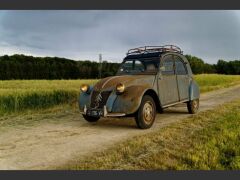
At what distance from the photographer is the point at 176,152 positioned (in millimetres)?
5496

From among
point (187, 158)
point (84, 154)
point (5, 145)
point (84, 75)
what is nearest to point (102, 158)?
point (84, 154)

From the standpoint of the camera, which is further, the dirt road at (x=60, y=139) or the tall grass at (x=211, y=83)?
the tall grass at (x=211, y=83)

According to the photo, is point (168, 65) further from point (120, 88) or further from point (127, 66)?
point (120, 88)

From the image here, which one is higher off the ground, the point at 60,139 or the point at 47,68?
the point at 47,68

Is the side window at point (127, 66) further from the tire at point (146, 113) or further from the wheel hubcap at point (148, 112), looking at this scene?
the wheel hubcap at point (148, 112)

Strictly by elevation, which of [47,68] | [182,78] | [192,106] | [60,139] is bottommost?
[60,139]

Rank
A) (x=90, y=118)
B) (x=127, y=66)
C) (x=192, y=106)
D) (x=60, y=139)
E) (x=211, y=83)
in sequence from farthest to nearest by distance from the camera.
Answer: (x=211, y=83) < (x=192, y=106) < (x=127, y=66) < (x=90, y=118) < (x=60, y=139)

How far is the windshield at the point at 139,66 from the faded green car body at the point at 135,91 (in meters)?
0.16

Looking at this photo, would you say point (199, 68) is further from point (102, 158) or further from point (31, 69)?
point (102, 158)

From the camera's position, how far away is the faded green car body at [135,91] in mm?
7565

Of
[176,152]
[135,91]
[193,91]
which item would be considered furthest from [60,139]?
[193,91]

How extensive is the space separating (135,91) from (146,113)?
608 millimetres

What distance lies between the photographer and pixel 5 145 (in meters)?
6.35

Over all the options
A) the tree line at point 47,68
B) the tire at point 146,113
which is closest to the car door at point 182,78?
the tire at point 146,113
